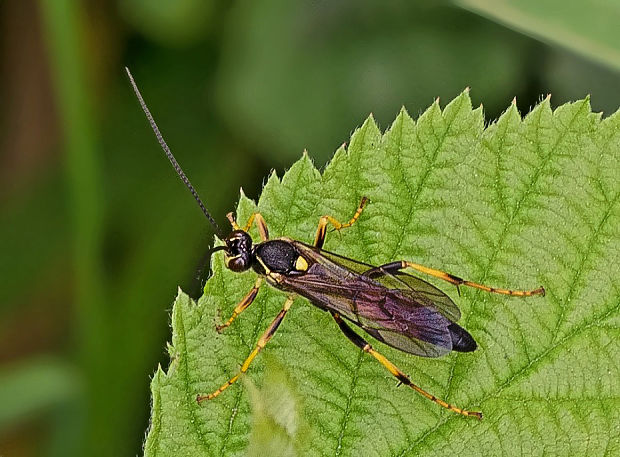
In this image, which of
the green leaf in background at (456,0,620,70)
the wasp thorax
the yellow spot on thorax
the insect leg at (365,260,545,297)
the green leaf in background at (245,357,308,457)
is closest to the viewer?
the green leaf in background at (245,357,308,457)

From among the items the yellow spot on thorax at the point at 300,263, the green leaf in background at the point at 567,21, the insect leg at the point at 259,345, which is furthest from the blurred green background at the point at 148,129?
the insect leg at the point at 259,345

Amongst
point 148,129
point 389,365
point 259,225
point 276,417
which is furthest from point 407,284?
point 148,129

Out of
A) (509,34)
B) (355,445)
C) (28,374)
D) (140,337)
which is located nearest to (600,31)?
(509,34)

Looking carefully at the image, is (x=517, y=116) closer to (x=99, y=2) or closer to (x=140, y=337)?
(x=140, y=337)

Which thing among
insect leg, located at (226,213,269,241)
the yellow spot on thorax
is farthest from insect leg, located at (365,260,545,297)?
insect leg, located at (226,213,269,241)

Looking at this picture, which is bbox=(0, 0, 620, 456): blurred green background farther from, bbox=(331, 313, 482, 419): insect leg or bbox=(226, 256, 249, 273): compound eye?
bbox=(331, 313, 482, 419): insect leg

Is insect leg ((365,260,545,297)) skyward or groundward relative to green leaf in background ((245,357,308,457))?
skyward

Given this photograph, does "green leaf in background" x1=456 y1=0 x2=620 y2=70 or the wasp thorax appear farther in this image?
"green leaf in background" x1=456 y1=0 x2=620 y2=70
